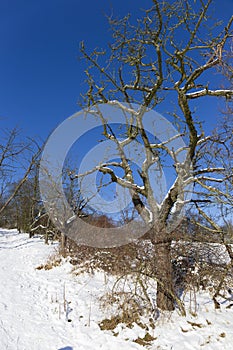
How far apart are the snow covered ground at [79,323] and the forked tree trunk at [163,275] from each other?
0.25 meters

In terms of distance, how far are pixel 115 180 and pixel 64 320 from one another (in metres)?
3.16

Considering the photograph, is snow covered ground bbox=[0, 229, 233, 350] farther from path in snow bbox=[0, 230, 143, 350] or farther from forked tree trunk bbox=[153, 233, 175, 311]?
forked tree trunk bbox=[153, 233, 175, 311]

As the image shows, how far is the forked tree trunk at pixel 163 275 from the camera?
16.0 feet

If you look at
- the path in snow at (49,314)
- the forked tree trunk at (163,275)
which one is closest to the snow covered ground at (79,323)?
the path in snow at (49,314)

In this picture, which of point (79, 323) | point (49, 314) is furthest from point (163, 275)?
point (49, 314)

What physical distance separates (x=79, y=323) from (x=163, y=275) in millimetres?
1900

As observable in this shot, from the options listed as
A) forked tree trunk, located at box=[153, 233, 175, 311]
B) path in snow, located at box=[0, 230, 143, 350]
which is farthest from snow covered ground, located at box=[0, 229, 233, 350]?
forked tree trunk, located at box=[153, 233, 175, 311]

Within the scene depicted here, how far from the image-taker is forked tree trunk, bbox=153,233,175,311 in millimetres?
4879

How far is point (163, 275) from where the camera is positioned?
499 centimetres

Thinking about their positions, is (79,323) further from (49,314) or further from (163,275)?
(163,275)

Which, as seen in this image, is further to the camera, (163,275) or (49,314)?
(49,314)

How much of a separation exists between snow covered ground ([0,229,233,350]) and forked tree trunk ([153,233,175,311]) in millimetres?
251

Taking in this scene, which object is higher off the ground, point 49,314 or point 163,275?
point 163,275

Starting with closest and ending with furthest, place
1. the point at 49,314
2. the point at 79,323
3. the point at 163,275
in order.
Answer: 1. the point at 79,323
2. the point at 163,275
3. the point at 49,314
